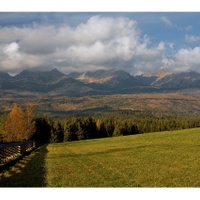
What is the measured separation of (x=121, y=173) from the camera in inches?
1034

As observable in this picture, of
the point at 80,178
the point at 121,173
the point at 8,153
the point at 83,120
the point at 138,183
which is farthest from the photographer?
the point at 83,120

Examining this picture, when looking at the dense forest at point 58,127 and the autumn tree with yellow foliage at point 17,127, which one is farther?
the dense forest at point 58,127

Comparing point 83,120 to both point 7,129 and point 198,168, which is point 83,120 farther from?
point 198,168

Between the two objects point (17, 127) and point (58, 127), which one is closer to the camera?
point (17, 127)

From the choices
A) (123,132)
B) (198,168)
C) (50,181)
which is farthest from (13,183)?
(123,132)

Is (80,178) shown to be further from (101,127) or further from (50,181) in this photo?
(101,127)

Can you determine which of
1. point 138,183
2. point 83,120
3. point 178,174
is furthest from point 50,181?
point 83,120

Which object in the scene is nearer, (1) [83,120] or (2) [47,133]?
(2) [47,133]

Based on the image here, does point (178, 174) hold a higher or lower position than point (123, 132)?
higher

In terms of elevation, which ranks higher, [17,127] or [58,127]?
[17,127]

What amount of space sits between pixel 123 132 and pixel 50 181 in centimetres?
15841

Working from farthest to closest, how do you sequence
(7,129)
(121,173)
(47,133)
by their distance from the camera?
1. (47,133)
2. (7,129)
3. (121,173)

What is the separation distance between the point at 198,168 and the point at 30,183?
1419cm

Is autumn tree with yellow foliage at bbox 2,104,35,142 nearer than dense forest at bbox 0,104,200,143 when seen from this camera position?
Yes
